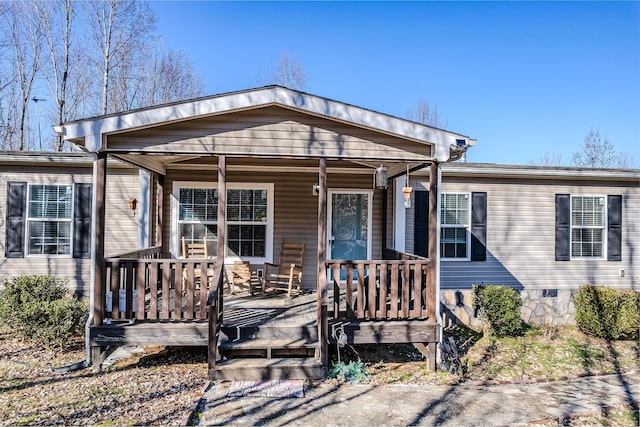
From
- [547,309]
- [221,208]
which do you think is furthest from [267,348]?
[547,309]

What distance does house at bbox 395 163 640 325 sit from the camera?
7699 mm

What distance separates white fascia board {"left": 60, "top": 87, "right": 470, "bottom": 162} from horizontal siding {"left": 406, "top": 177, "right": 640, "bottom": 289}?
303 cm

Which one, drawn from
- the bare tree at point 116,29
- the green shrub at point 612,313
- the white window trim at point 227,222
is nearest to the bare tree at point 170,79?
the bare tree at point 116,29

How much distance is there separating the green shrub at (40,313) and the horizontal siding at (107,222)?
1.42 metres

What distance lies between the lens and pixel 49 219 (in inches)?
285

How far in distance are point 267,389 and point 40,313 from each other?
330 cm

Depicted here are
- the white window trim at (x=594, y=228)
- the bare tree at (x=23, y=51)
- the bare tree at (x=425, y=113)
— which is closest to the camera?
the white window trim at (x=594, y=228)

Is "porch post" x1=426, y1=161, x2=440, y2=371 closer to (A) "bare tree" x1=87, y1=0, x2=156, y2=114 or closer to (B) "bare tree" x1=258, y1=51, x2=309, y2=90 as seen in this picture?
(A) "bare tree" x1=87, y1=0, x2=156, y2=114

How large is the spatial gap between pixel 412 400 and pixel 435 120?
21155 millimetres

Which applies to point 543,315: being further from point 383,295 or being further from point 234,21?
point 234,21

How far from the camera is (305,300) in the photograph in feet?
20.3

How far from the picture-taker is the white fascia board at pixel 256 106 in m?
4.58

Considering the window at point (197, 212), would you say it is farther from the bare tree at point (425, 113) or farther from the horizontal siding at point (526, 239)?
the bare tree at point (425, 113)

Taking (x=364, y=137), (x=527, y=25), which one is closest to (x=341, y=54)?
(x=527, y=25)
